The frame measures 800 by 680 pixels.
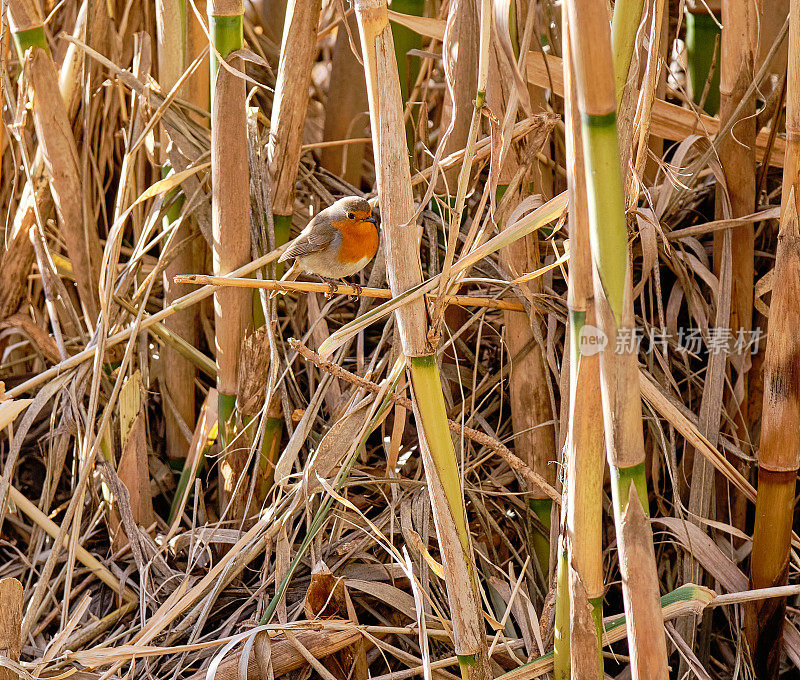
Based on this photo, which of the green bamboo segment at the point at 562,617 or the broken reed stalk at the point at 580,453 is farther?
the green bamboo segment at the point at 562,617

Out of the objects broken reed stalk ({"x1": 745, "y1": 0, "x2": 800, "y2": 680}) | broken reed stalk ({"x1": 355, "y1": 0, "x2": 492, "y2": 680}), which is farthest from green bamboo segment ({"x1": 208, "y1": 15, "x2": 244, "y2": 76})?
broken reed stalk ({"x1": 745, "y1": 0, "x2": 800, "y2": 680})

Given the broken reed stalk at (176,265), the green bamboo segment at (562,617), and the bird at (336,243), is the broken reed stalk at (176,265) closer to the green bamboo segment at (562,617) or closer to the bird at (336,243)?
the bird at (336,243)

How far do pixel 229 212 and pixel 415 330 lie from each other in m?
0.70

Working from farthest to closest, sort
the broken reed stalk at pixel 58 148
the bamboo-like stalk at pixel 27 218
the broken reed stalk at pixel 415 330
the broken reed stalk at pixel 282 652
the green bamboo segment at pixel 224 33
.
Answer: the bamboo-like stalk at pixel 27 218 → the broken reed stalk at pixel 58 148 → the green bamboo segment at pixel 224 33 → the broken reed stalk at pixel 282 652 → the broken reed stalk at pixel 415 330

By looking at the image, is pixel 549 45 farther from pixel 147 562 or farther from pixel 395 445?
pixel 147 562

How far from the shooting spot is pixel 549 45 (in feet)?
5.38

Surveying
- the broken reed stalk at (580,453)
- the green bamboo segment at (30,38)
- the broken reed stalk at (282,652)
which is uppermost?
the green bamboo segment at (30,38)

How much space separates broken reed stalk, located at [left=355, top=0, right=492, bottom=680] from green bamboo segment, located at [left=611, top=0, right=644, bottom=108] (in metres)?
0.23

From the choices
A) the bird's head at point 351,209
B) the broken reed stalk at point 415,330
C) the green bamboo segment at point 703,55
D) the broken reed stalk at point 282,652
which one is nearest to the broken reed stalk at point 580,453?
the broken reed stalk at point 415,330

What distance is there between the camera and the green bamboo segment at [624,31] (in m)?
0.80

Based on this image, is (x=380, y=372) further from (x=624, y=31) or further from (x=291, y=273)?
(x=624, y=31)

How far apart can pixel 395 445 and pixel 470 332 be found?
386mm

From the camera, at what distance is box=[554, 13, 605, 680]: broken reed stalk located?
31.6 inches

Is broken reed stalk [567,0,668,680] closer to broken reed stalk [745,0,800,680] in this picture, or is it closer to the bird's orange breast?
broken reed stalk [745,0,800,680]
